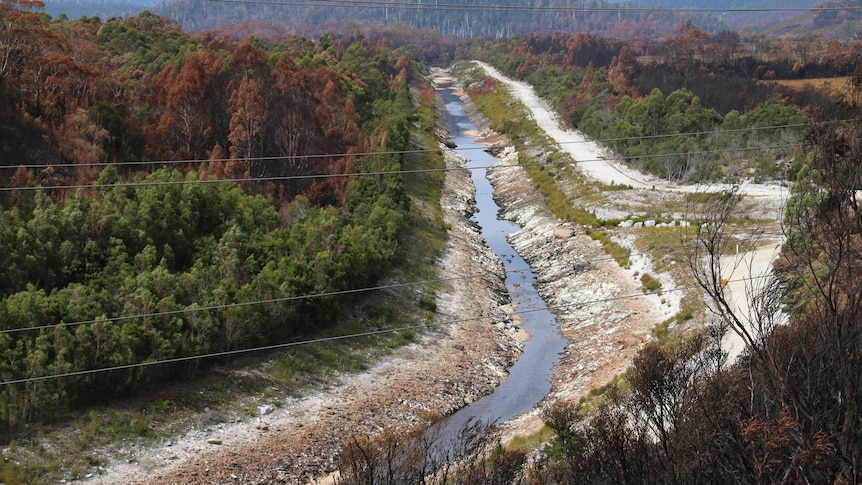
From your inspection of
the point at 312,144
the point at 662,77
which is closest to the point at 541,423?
the point at 312,144

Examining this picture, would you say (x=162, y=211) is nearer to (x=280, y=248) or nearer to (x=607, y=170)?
(x=280, y=248)

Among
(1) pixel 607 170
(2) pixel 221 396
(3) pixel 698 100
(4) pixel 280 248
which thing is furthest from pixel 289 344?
(3) pixel 698 100

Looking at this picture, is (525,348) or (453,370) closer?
(453,370)

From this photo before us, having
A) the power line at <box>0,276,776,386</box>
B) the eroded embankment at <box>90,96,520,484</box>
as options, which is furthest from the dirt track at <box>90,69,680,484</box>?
the power line at <box>0,276,776,386</box>

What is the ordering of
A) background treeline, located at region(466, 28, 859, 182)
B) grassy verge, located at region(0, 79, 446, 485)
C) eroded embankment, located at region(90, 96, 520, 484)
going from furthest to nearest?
background treeline, located at region(466, 28, 859, 182) < eroded embankment, located at region(90, 96, 520, 484) < grassy verge, located at region(0, 79, 446, 485)

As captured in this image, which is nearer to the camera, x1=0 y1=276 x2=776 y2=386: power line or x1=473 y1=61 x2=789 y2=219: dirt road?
x1=0 y1=276 x2=776 y2=386: power line

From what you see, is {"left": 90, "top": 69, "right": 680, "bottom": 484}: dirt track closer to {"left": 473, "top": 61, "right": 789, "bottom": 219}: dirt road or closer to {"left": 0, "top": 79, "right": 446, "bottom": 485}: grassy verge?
{"left": 0, "top": 79, "right": 446, "bottom": 485}: grassy verge

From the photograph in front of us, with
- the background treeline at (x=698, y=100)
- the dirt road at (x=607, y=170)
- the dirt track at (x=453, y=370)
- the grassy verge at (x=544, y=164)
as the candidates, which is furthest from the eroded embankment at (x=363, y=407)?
the background treeline at (x=698, y=100)

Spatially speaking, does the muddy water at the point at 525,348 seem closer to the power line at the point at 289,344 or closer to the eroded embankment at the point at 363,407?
the eroded embankment at the point at 363,407
